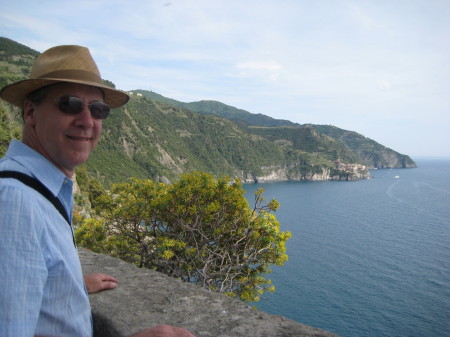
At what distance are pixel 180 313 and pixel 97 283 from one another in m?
0.90

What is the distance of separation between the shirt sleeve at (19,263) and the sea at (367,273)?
3406cm

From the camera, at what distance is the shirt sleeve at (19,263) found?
1274 millimetres

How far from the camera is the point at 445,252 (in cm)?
4984

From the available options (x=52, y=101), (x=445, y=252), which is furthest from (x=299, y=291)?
(x=52, y=101)

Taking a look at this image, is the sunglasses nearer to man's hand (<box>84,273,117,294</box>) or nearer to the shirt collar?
the shirt collar

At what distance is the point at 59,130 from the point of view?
1.83 meters

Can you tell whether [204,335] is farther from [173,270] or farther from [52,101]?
[173,270]

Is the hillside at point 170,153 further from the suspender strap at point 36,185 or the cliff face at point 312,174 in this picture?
the suspender strap at point 36,185

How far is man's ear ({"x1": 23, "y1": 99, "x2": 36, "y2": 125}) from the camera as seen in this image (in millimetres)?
1853

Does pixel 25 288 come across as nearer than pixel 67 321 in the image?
Yes

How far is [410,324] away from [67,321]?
128ft

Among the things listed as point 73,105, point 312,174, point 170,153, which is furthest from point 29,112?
point 312,174

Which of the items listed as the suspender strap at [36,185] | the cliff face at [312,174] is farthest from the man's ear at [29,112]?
the cliff face at [312,174]

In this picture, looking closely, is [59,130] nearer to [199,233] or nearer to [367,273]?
[199,233]
